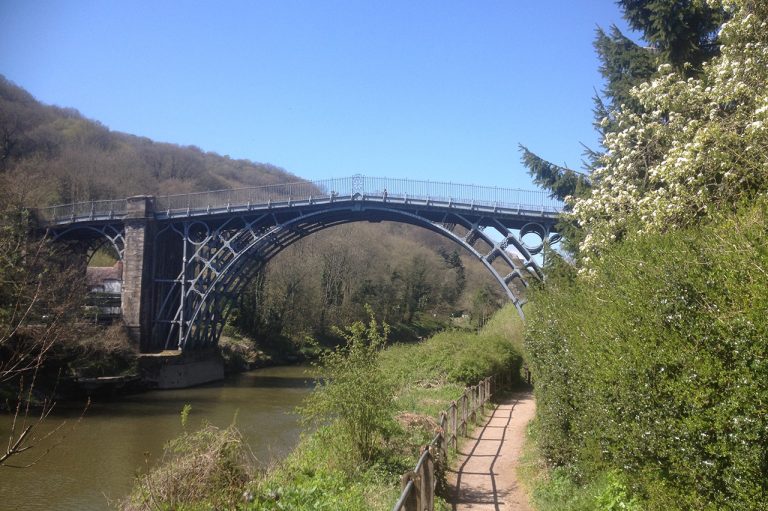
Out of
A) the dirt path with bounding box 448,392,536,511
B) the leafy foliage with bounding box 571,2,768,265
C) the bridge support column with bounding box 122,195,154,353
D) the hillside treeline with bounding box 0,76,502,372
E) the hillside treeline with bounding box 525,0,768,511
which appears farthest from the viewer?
the hillside treeline with bounding box 0,76,502,372

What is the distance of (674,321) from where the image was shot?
4.51 m

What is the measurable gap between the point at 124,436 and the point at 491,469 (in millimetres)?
12990

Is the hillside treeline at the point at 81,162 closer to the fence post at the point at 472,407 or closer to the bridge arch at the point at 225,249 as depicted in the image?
the bridge arch at the point at 225,249

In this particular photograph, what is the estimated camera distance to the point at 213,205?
106ft

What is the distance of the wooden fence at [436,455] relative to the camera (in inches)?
210

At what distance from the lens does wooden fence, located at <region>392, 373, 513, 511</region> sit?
533cm

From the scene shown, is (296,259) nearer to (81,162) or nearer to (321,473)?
(81,162)

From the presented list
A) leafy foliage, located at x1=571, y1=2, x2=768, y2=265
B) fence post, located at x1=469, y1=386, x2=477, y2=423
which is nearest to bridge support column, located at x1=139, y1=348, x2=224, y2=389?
fence post, located at x1=469, y1=386, x2=477, y2=423

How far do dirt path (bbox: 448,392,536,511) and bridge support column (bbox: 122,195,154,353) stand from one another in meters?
22.5

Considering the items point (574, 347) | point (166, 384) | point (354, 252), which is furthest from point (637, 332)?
point (354, 252)

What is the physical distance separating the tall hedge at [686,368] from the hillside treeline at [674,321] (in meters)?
0.01

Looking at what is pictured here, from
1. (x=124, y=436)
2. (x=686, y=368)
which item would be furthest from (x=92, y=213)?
(x=686, y=368)

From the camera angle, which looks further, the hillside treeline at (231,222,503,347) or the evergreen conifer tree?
the hillside treeline at (231,222,503,347)

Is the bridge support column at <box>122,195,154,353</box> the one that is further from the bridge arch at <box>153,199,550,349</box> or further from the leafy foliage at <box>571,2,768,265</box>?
the leafy foliage at <box>571,2,768,265</box>
